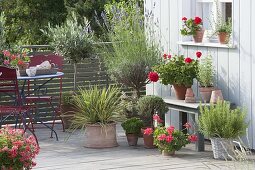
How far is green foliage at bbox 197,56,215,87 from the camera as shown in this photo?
355 inches

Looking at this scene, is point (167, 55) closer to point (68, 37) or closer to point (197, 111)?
point (197, 111)

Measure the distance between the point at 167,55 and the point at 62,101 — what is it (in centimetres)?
180

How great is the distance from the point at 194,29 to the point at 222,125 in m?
1.52

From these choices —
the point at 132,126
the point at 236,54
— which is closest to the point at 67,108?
the point at 132,126

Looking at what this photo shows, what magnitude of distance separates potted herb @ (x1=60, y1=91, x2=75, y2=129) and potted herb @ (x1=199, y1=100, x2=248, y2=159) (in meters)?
2.82

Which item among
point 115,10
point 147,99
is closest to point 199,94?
point 147,99

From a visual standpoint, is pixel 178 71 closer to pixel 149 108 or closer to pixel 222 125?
pixel 149 108

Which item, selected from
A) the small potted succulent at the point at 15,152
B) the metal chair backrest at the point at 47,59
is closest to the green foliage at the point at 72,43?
the metal chair backrest at the point at 47,59

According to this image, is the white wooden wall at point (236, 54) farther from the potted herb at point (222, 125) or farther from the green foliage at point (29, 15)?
the green foliage at point (29, 15)

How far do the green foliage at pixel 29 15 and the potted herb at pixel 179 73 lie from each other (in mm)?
15696

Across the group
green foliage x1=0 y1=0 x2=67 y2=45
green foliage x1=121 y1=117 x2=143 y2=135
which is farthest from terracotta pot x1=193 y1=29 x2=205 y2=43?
green foliage x1=0 y1=0 x2=67 y2=45

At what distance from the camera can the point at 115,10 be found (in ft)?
35.9

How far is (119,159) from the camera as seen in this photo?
27.9ft

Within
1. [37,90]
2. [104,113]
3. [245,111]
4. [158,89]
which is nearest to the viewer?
[245,111]
